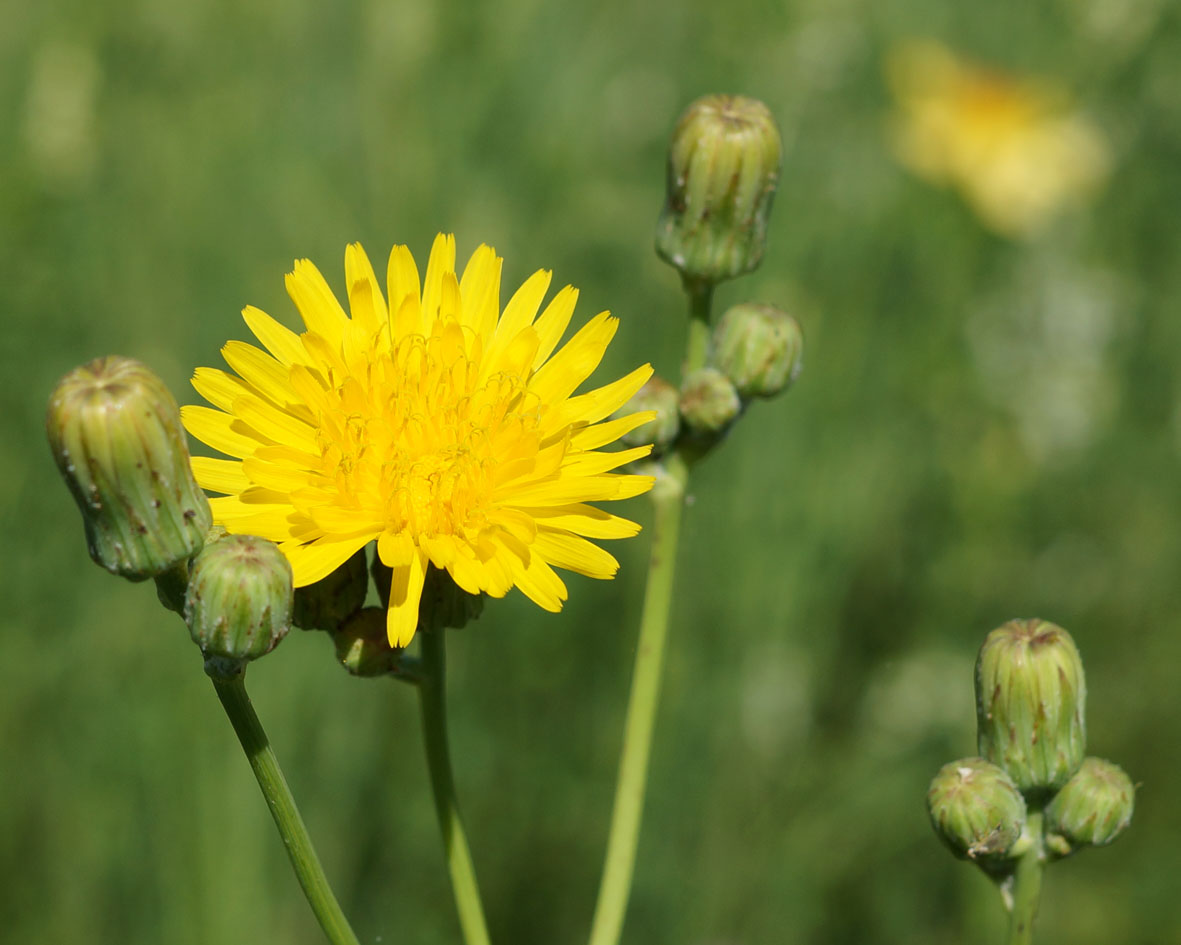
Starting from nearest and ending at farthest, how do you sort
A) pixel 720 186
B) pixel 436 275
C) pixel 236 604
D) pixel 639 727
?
pixel 236 604 → pixel 639 727 → pixel 436 275 → pixel 720 186

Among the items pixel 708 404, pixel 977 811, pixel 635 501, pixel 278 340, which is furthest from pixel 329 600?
pixel 635 501

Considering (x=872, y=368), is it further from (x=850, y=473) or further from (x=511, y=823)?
(x=511, y=823)

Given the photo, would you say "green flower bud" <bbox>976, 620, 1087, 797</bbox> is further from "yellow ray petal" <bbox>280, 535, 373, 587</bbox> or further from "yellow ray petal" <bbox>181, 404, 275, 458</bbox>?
"yellow ray petal" <bbox>181, 404, 275, 458</bbox>

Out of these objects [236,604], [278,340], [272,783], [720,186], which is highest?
[720,186]

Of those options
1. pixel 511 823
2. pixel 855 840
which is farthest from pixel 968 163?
pixel 511 823

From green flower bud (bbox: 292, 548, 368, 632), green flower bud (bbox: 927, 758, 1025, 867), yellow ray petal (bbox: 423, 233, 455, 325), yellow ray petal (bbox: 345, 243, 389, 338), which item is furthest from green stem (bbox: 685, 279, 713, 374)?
green flower bud (bbox: 927, 758, 1025, 867)

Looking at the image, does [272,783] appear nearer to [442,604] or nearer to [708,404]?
[442,604]

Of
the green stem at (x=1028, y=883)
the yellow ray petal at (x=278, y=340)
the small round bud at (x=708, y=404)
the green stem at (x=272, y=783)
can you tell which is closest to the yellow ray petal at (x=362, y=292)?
the yellow ray petal at (x=278, y=340)
